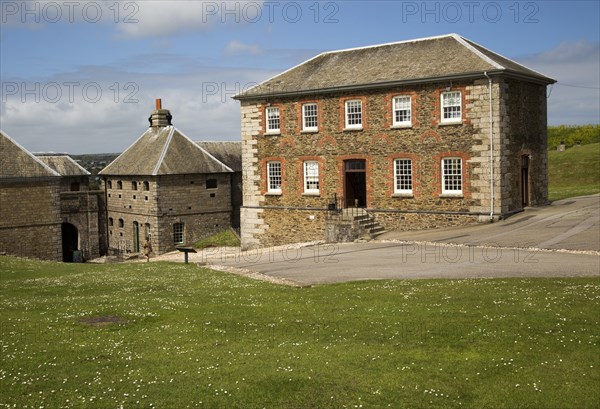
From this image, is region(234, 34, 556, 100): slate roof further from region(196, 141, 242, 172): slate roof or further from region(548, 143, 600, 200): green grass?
region(548, 143, 600, 200): green grass

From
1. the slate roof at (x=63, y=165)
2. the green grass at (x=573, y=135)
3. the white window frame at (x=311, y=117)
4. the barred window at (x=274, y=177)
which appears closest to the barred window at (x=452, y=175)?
the white window frame at (x=311, y=117)

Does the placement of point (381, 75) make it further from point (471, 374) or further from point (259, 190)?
point (471, 374)

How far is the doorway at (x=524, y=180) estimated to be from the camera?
1414 inches

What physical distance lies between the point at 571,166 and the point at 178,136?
36.1 meters

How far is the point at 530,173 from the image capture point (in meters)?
36.5

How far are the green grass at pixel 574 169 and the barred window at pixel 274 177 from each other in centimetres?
2547

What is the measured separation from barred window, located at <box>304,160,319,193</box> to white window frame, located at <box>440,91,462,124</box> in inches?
336

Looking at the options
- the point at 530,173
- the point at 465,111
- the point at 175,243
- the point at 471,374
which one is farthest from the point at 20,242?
the point at 471,374

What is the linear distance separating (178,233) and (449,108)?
2739 centimetres

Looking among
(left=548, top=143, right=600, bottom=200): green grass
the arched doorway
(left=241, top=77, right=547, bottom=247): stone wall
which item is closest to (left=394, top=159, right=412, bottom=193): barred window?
(left=241, top=77, right=547, bottom=247): stone wall

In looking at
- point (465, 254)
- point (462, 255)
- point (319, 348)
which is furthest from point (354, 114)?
point (319, 348)

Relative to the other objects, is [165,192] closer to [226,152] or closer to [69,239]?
[226,152]

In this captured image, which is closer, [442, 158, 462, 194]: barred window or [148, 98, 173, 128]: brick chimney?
[442, 158, 462, 194]: barred window

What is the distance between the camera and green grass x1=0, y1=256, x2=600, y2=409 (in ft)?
34.8
